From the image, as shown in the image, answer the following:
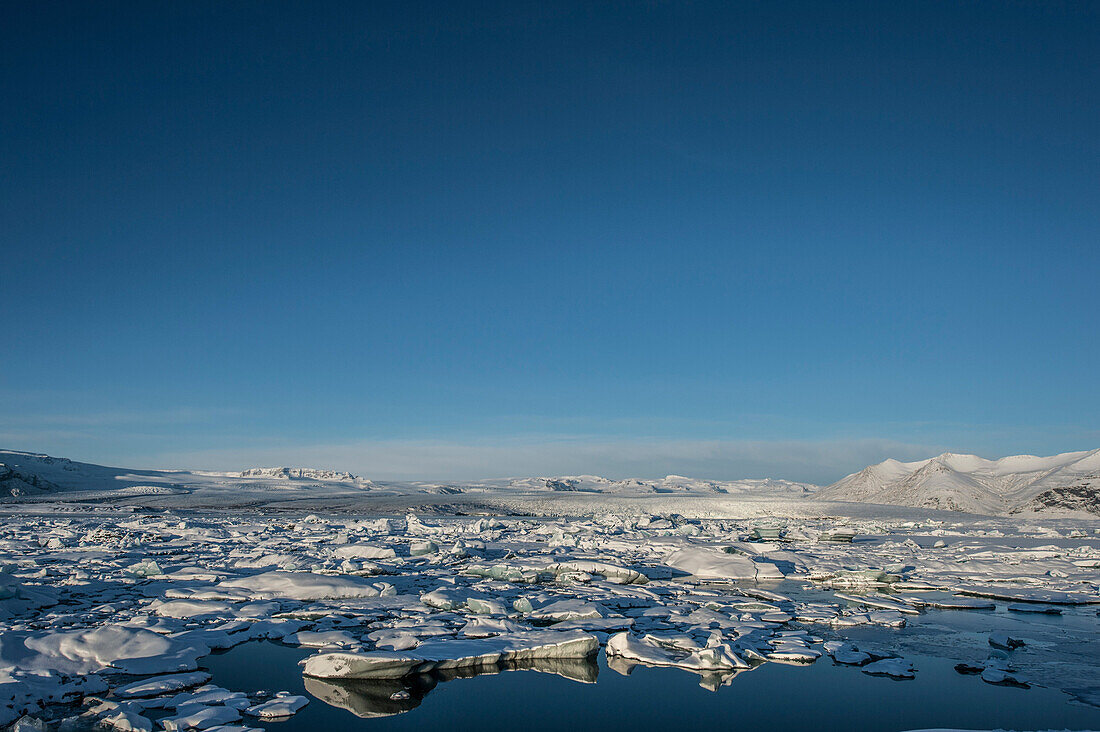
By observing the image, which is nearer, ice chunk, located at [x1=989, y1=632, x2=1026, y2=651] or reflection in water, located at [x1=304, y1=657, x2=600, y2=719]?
reflection in water, located at [x1=304, y1=657, x2=600, y2=719]

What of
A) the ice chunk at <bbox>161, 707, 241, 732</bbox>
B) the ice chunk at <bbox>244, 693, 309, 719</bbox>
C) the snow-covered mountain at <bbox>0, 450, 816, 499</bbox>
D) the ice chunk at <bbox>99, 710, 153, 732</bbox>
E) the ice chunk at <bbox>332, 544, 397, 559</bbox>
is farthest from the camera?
the snow-covered mountain at <bbox>0, 450, 816, 499</bbox>

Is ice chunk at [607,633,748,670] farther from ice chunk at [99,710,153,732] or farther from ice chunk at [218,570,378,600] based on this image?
ice chunk at [218,570,378,600]

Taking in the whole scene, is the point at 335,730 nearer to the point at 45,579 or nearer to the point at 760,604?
the point at 760,604

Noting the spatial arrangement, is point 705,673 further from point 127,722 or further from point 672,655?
point 127,722

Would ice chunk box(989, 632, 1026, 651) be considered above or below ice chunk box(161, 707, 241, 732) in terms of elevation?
above

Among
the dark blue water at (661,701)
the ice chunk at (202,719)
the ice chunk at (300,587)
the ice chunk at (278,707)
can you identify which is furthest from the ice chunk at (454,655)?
the ice chunk at (300,587)

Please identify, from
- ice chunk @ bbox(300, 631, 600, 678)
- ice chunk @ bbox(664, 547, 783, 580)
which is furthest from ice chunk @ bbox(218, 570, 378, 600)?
ice chunk @ bbox(664, 547, 783, 580)

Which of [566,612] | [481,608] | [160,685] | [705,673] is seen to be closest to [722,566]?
[566,612]
